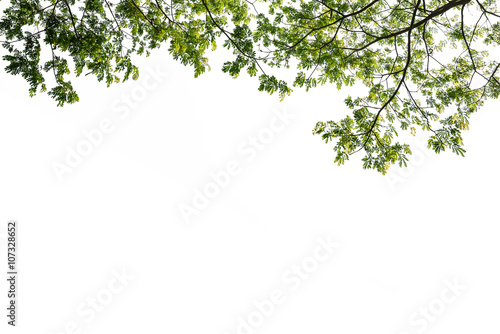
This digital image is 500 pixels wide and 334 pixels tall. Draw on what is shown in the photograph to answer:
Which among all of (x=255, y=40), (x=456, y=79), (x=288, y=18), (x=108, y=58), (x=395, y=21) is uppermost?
(x=395, y=21)

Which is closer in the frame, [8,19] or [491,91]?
[8,19]

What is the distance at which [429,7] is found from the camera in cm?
540

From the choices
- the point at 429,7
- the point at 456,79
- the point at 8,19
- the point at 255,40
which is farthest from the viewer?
the point at 429,7

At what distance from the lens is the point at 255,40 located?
465cm

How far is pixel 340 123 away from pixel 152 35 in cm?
357

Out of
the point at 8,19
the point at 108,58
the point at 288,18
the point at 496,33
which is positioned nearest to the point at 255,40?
the point at 288,18

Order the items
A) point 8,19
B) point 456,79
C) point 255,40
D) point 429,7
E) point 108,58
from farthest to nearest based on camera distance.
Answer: point 429,7
point 456,79
point 255,40
point 108,58
point 8,19

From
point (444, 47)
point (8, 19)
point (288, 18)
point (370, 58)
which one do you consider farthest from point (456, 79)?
point (8, 19)

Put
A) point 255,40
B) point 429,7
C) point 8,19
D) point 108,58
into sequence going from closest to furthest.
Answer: point 8,19 < point 108,58 < point 255,40 < point 429,7

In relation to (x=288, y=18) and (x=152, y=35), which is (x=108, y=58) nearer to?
(x=152, y=35)

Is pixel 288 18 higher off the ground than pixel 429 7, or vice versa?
pixel 429 7

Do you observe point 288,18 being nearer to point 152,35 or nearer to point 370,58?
point 370,58

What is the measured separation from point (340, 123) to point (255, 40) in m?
2.14

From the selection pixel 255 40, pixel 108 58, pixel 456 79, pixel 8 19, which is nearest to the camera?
pixel 8 19
